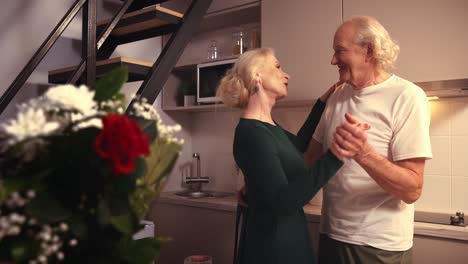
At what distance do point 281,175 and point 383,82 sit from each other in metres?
0.56

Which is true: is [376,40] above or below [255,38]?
below

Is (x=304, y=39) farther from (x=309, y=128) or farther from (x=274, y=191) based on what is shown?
(x=274, y=191)

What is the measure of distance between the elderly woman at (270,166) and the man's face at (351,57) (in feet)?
0.81

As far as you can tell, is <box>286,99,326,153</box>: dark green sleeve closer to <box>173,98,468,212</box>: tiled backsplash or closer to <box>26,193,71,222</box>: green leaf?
<box>173,98,468,212</box>: tiled backsplash

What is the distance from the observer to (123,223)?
0.50 m

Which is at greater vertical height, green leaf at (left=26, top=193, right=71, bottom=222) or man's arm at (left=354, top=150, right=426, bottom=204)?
green leaf at (left=26, top=193, right=71, bottom=222)

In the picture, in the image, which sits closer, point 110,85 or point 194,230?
point 110,85

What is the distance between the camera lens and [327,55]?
7.82 feet

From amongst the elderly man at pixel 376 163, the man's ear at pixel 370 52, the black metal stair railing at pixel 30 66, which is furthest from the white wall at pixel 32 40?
the man's ear at pixel 370 52

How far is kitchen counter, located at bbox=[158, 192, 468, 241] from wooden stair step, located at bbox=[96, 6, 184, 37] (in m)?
1.20

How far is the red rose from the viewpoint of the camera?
1.53 feet

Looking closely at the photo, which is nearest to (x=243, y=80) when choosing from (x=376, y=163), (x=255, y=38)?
(x=376, y=163)

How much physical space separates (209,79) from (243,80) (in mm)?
1359

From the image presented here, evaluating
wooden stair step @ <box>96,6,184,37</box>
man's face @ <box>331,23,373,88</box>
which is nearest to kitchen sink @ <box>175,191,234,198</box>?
wooden stair step @ <box>96,6,184,37</box>
